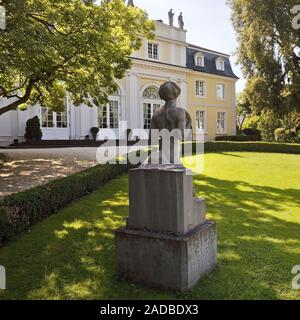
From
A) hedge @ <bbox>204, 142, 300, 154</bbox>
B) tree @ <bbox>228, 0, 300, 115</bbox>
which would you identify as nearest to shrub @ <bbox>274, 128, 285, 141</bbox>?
tree @ <bbox>228, 0, 300, 115</bbox>

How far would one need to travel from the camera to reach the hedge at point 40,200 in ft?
18.5

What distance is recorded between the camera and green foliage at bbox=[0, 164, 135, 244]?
5633 millimetres

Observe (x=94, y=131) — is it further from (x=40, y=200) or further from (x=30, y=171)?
(x=40, y=200)

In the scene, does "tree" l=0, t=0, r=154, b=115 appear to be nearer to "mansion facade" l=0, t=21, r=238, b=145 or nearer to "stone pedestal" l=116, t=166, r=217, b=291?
"stone pedestal" l=116, t=166, r=217, b=291

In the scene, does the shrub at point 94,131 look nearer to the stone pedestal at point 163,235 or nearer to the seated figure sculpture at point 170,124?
the seated figure sculpture at point 170,124

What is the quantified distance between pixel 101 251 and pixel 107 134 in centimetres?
2163

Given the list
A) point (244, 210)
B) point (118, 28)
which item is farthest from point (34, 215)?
point (118, 28)

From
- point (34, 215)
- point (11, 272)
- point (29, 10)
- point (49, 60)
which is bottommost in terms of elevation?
point (11, 272)

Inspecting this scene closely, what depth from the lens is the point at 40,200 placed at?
6629 mm

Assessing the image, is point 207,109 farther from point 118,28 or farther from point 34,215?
point 34,215

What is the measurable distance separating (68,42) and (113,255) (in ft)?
23.4

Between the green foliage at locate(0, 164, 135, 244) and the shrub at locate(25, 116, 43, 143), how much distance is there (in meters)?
13.5

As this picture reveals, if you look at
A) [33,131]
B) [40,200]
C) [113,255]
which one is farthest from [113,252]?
[33,131]

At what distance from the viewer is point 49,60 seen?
9.84 meters
